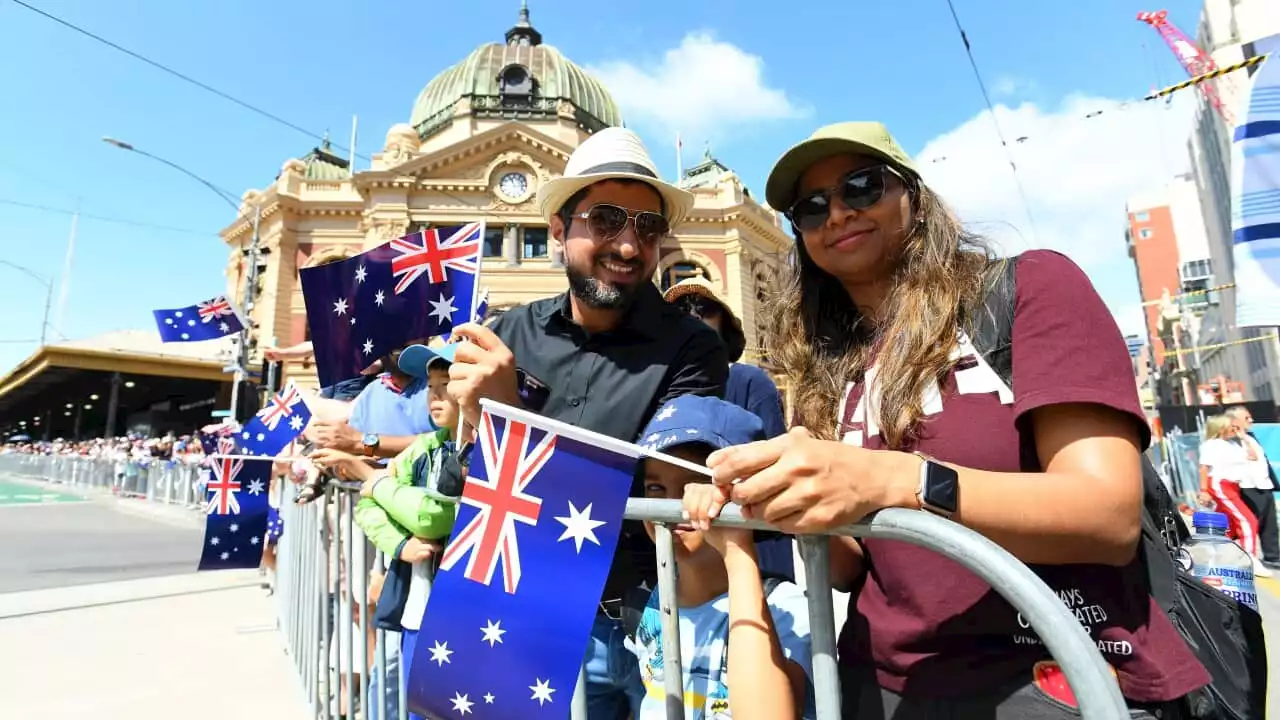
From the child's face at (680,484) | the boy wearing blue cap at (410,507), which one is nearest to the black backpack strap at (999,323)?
the child's face at (680,484)

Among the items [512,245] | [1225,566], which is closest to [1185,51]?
[1225,566]

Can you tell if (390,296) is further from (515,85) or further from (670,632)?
(515,85)

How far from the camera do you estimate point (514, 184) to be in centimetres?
2950

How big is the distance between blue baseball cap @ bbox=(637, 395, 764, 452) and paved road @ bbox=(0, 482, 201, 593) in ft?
29.9

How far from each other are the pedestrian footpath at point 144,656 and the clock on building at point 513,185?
80.5ft

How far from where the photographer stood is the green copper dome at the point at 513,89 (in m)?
34.7

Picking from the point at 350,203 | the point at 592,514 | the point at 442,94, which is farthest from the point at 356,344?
the point at 442,94

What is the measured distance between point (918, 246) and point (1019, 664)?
85cm

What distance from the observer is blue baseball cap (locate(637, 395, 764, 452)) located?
5.01 feet

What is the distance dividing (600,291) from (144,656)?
4.96 metres

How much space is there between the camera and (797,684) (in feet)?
4.32

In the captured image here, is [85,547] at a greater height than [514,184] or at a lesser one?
lesser

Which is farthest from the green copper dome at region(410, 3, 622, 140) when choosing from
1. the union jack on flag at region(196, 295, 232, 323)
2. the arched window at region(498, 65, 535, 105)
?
the union jack on flag at region(196, 295, 232, 323)

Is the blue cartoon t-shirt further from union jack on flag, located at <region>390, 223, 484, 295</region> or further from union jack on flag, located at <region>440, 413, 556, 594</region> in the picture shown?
union jack on flag, located at <region>390, 223, 484, 295</region>
